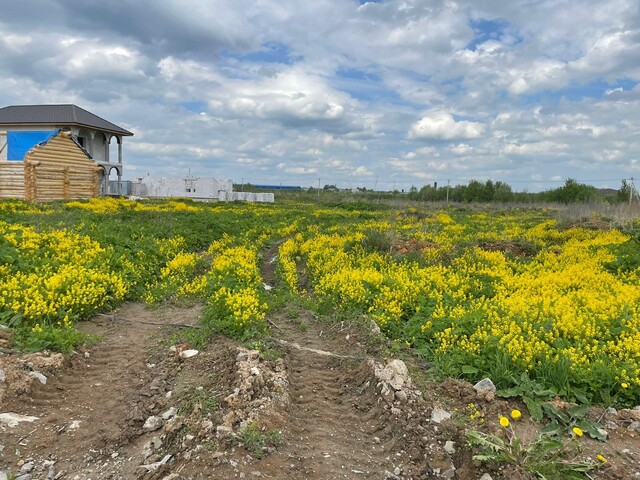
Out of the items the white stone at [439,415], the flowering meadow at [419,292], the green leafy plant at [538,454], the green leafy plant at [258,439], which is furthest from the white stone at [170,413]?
the green leafy plant at [538,454]

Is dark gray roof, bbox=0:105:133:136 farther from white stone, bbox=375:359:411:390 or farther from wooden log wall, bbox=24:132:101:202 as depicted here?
white stone, bbox=375:359:411:390

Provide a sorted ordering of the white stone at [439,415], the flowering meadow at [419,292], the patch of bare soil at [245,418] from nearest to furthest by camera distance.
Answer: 1. the patch of bare soil at [245,418]
2. the white stone at [439,415]
3. the flowering meadow at [419,292]

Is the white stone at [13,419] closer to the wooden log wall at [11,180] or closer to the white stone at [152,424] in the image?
the white stone at [152,424]

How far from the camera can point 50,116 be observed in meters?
40.9

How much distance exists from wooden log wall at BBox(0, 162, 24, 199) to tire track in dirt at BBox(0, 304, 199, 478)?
25.9m

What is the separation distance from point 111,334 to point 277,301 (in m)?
2.77

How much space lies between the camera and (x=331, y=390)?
496cm

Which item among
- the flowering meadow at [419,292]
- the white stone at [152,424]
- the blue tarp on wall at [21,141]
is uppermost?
the blue tarp on wall at [21,141]

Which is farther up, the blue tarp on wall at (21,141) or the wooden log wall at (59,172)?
the blue tarp on wall at (21,141)

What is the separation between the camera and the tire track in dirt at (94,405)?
11.8 ft

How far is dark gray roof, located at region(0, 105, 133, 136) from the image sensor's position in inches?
1567

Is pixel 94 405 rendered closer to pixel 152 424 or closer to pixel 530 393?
pixel 152 424

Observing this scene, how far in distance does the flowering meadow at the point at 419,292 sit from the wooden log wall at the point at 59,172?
1585cm

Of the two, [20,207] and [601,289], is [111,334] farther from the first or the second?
[20,207]
